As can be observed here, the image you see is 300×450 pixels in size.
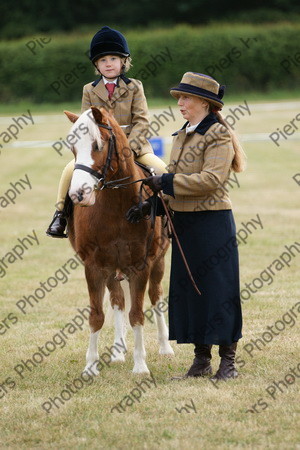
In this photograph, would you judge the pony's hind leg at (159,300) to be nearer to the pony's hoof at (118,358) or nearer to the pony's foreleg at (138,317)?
the pony's hoof at (118,358)

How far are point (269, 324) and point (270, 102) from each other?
30969 mm

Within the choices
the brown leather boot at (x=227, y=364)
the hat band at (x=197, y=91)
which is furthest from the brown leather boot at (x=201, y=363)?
the hat band at (x=197, y=91)

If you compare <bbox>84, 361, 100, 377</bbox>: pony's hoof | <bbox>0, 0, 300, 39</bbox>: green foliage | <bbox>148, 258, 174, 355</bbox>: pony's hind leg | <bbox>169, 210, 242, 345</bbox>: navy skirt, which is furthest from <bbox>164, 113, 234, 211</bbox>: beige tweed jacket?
<bbox>0, 0, 300, 39</bbox>: green foliage

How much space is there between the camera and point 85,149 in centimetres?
571

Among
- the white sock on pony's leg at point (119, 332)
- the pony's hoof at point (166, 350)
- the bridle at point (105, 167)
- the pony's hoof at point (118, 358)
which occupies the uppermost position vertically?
the bridle at point (105, 167)

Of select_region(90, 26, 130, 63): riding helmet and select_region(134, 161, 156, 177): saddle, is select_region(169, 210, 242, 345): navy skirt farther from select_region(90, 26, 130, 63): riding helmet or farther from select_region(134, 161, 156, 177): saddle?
select_region(90, 26, 130, 63): riding helmet

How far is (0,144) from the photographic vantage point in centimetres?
2786

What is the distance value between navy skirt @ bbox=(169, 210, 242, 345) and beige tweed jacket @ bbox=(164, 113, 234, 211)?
0.33ft

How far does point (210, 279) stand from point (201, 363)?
2.48 feet

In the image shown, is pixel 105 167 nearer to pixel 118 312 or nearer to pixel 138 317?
pixel 138 317

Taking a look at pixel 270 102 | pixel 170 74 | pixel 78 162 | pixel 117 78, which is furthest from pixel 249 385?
pixel 170 74

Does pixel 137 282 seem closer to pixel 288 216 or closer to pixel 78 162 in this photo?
pixel 78 162

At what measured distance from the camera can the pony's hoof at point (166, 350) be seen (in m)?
7.47

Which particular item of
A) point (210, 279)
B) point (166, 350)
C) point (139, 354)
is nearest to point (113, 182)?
point (210, 279)
